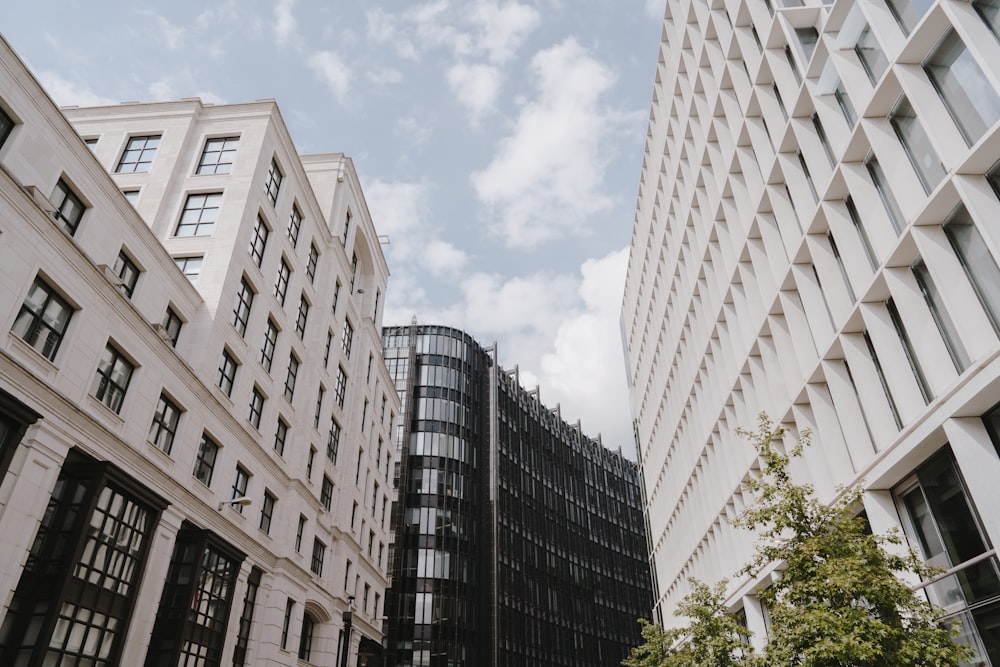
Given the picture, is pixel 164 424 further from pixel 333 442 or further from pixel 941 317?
pixel 941 317

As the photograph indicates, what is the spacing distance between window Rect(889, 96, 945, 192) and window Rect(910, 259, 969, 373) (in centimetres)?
206

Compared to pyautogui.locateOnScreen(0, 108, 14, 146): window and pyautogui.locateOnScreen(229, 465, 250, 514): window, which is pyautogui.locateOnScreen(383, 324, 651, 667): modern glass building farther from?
pyautogui.locateOnScreen(0, 108, 14, 146): window

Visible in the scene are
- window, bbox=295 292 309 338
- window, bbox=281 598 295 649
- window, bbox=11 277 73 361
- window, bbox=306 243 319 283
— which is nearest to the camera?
window, bbox=11 277 73 361

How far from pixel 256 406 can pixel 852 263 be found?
25.8 meters

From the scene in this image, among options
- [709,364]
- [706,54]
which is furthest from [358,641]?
[706,54]

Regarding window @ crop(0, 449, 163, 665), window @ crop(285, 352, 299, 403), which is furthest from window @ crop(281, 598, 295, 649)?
window @ crop(0, 449, 163, 665)

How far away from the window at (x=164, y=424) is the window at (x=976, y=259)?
80.6 ft

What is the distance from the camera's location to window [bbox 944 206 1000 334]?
14.2 m

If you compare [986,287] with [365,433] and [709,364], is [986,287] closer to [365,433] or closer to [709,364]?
[709,364]

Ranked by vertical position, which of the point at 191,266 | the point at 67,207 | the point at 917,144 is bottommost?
the point at 917,144

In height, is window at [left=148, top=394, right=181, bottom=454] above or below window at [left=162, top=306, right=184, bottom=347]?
below

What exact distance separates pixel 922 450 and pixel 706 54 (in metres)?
24.8

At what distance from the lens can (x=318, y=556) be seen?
3894cm

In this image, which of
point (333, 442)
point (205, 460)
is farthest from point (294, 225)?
point (205, 460)
